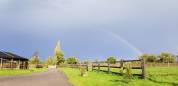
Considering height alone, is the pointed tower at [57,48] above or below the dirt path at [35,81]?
above

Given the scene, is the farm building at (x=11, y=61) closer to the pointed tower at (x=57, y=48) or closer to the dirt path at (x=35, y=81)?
the dirt path at (x=35, y=81)

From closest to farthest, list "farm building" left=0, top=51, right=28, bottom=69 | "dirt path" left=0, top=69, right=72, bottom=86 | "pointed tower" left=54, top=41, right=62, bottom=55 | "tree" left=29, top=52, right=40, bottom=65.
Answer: "dirt path" left=0, top=69, right=72, bottom=86 < "farm building" left=0, top=51, right=28, bottom=69 < "tree" left=29, top=52, right=40, bottom=65 < "pointed tower" left=54, top=41, right=62, bottom=55

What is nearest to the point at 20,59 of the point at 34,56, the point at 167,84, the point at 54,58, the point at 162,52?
the point at 34,56

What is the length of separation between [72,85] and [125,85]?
3.11 meters

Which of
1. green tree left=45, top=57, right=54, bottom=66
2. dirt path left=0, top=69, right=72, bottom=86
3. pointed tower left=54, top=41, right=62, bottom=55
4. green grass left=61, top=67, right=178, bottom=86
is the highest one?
pointed tower left=54, top=41, right=62, bottom=55

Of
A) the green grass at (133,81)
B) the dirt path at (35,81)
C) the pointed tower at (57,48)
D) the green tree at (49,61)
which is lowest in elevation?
the green tree at (49,61)

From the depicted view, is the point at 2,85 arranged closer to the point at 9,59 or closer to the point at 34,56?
the point at 9,59

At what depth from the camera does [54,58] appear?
11800cm

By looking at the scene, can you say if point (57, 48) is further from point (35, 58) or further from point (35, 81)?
point (35, 81)

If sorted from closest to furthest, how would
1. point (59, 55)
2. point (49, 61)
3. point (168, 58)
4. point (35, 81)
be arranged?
point (35, 81) → point (168, 58) → point (49, 61) → point (59, 55)

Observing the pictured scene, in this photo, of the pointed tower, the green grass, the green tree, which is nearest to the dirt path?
the green grass

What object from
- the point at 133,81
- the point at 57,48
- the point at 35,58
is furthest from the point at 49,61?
the point at 133,81

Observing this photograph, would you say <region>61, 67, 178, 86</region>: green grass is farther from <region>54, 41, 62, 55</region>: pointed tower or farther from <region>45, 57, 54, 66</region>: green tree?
<region>54, 41, 62, 55</region>: pointed tower

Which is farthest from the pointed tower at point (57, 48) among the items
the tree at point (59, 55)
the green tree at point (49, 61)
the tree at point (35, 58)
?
the tree at point (35, 58)
